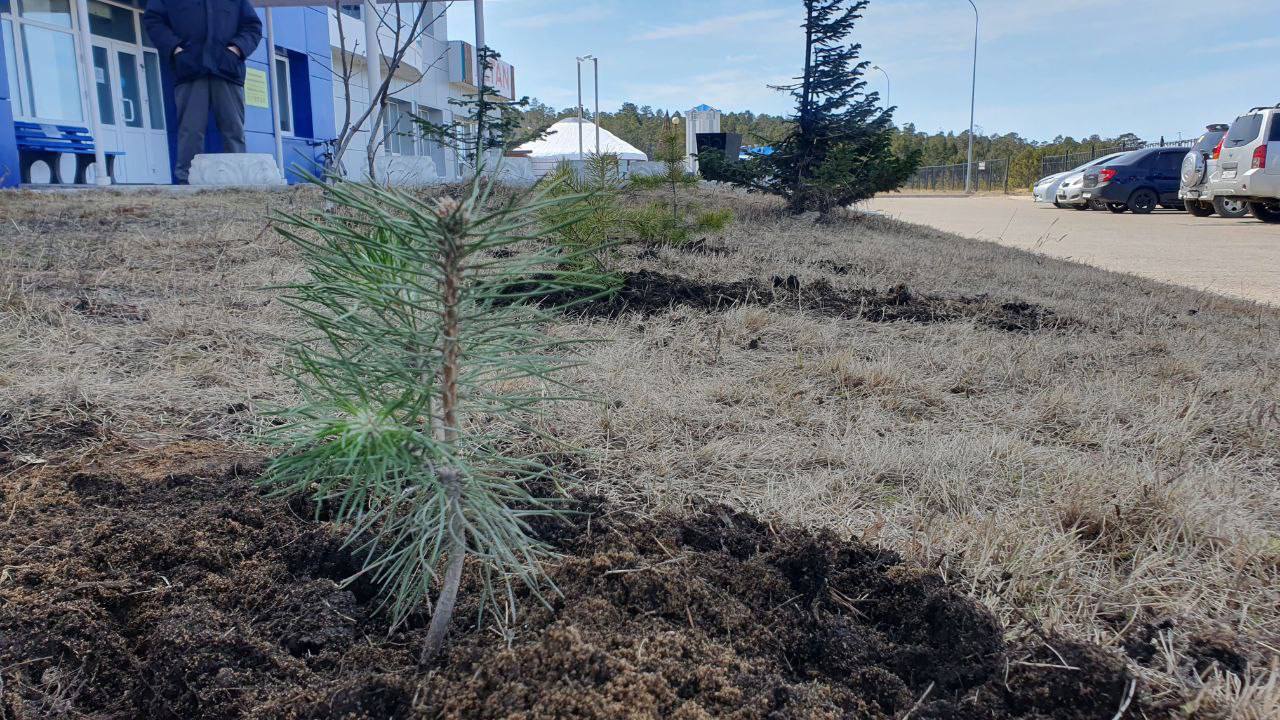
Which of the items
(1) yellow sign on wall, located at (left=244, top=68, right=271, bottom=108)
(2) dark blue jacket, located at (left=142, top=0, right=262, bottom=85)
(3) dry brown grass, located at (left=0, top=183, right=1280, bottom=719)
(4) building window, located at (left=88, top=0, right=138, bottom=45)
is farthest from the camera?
(1) yellow sign on wall, located at (left=244, top=68, right=271, bottom=108)

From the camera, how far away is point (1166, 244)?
32.0 feet

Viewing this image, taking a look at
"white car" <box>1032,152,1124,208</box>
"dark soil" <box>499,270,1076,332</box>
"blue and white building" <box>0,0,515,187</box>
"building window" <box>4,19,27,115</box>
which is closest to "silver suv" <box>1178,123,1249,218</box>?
"white car" <box>1032,152,1124,208</box>

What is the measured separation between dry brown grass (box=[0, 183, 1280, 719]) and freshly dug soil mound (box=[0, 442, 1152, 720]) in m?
0.21

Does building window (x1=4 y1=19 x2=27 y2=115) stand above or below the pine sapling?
above

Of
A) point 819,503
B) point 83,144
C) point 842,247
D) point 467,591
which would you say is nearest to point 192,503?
point 467,591

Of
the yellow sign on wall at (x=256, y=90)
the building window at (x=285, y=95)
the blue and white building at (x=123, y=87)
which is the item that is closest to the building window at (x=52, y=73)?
the blue and white building at (x=123, y=87)

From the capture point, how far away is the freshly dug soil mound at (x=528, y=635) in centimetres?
103

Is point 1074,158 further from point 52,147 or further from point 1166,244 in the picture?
point 52,147

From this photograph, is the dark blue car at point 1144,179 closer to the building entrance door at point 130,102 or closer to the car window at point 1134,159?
the car window at point 1134,159

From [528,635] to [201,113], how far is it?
1284cm

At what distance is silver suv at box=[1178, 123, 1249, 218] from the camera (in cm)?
1423

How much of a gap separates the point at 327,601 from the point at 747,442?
1.24m

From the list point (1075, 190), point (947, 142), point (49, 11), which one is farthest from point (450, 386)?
point (947, 142)

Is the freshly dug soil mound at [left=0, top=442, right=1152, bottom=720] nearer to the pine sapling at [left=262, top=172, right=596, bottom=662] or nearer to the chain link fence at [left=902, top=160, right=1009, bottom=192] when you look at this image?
the pine sapling at [left=262, top=172, right=596, bottom=662]
